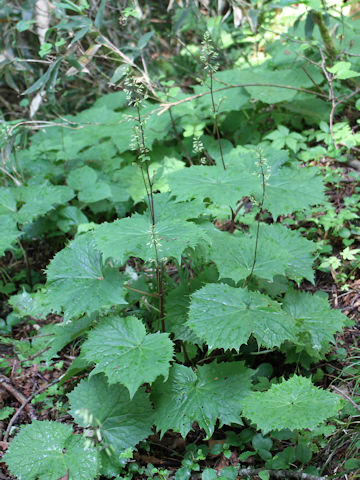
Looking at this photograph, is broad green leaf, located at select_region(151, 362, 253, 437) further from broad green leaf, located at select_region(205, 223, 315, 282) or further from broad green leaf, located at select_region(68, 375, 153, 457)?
broad green leaf, located at select_region(205, 223, 315, 282)

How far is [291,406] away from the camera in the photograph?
146 cm

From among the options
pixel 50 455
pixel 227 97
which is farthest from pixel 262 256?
pixel 227 97

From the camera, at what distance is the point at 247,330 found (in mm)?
1574

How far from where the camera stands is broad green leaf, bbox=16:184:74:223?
9.08ft

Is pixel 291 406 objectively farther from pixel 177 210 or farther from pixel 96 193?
pixel 96 193

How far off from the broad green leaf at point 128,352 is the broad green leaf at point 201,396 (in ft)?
0.72

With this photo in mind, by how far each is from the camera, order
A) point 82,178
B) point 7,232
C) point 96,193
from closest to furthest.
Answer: point 7,232, point 96,193, point 82,178

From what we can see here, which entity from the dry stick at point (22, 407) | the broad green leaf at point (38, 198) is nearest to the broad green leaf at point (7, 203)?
the broad green leaf at point (38, 198)

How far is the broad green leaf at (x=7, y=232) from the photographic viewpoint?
2.44 m

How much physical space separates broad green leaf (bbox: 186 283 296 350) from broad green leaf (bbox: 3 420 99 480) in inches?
24.2

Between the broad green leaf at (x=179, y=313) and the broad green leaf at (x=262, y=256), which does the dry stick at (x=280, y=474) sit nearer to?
the broad green leaf at (x=179, y=313)

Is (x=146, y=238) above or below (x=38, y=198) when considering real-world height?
above

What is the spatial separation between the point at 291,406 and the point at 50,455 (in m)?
0.90

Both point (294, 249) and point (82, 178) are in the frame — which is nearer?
point (294, 249)
